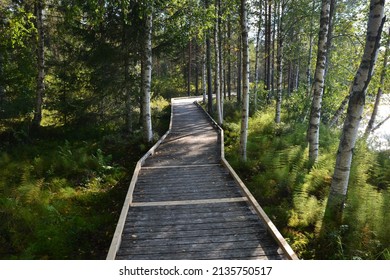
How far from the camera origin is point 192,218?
6098 millimetres

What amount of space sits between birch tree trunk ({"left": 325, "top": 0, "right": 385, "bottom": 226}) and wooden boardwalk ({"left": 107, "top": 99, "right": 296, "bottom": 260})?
6.44 feet

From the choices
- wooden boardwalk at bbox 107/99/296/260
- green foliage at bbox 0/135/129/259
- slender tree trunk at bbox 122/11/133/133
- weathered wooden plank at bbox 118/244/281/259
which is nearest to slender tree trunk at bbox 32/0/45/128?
green foliage at bbox 0/135/129/259

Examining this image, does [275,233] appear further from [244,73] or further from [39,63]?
[39,63]

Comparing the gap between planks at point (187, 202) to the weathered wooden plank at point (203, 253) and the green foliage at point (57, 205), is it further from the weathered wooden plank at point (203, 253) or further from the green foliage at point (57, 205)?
the weathered wooden plank at point (203, 253)

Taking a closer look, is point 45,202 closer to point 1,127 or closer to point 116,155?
point 116,155

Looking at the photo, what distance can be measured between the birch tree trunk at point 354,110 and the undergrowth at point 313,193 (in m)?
0.25

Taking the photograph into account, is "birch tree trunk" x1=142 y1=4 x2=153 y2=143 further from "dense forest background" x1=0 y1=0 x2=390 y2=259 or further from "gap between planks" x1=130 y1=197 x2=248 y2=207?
"gap between planks" x1=130 y1=197 x2=248 y2=207

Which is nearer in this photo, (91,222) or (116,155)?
(91,222)

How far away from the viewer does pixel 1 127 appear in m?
14.6

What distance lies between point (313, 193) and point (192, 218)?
389 cm

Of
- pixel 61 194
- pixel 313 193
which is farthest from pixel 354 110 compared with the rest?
pixel 61 194

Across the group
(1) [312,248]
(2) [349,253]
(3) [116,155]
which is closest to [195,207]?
(1) [312,248]

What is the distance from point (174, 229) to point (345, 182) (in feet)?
13.7

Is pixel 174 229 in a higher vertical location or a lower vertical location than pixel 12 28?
lower
